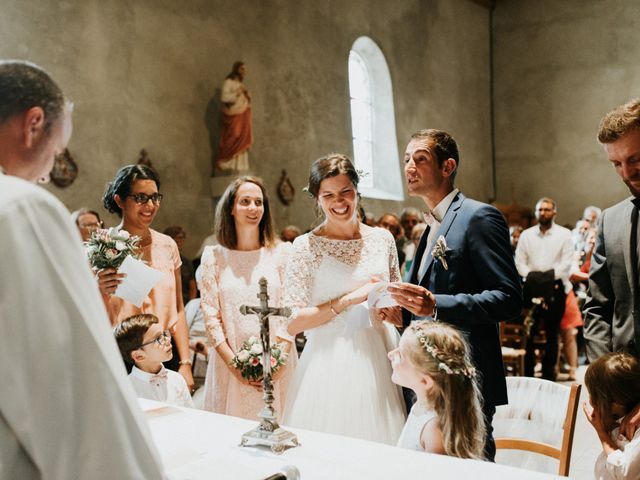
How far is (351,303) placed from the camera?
291 cm

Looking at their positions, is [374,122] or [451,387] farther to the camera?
[374,122]

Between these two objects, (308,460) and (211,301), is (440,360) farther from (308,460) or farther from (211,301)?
(211,301)

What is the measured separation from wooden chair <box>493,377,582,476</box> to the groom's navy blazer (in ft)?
0.38

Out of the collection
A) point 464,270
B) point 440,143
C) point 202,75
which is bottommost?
point 464,270

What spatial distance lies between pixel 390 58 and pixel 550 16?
5532 mm

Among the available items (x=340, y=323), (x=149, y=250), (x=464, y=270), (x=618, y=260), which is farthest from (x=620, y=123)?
(x=149, y=250)

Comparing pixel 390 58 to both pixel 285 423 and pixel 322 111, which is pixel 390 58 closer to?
pixel 322 111

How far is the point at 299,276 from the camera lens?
3.01 metres

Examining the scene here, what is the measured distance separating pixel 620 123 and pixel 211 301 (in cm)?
203

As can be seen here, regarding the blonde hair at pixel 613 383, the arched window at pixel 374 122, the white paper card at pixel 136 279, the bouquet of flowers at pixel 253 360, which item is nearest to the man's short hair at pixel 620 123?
the blonde hair at pixel 613 383

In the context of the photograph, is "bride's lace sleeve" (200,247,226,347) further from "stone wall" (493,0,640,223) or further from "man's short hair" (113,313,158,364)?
"stone wall" (493,0,640,223)

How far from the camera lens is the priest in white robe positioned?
3.25 ft

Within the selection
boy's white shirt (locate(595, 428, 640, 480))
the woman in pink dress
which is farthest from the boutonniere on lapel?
the woman in pink dress

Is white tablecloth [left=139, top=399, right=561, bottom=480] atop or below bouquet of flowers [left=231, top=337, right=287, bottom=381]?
below
